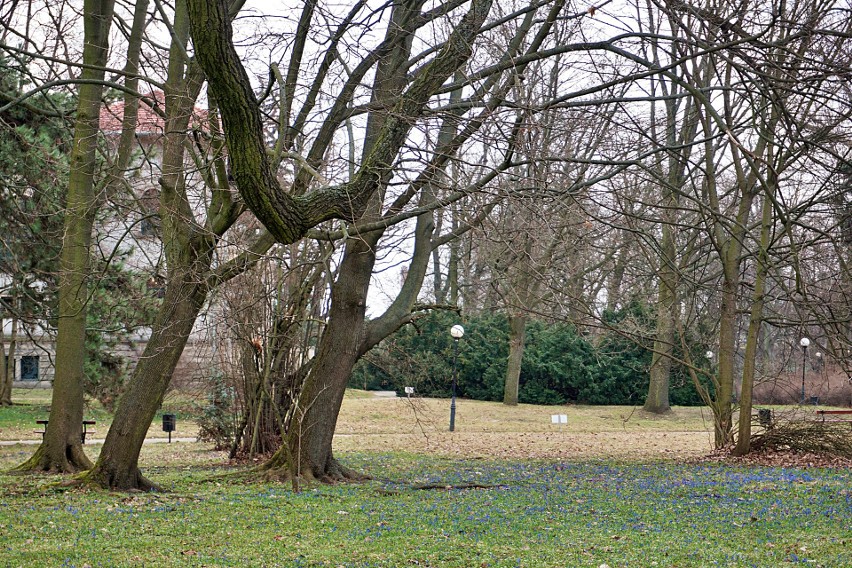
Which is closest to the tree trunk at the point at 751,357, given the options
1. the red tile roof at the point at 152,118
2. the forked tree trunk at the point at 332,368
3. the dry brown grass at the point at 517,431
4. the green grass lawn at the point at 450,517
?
the green grass lawn at the point at 450,517

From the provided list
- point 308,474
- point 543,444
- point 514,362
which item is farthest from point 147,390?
point 514,362

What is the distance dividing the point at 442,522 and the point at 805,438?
10.3 m

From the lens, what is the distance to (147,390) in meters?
11.1

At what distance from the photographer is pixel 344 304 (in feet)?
41.3

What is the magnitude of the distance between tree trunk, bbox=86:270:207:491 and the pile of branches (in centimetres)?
1097

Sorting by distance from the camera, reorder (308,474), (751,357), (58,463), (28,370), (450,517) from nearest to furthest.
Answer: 1. (450,517)
2. (308,474)
3. (58,463)
4. (751,357)
5. (28,370)

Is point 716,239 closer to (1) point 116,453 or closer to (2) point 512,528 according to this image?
(2) point 512,528

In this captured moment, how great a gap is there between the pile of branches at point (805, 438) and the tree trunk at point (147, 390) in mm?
10966

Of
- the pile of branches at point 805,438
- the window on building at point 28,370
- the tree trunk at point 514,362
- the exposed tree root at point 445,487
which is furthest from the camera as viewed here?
the window on building at point 28,370

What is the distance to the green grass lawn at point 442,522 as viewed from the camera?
23.0ft

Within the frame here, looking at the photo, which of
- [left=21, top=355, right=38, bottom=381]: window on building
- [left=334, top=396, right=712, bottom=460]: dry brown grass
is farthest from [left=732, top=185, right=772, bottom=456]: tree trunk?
[left=21, top=355, right=38, bottom=381]: window on building

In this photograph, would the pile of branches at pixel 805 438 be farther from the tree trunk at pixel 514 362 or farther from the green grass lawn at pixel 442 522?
the tree trunk at pixel 514 362

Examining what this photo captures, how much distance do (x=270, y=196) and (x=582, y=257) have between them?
1793cm

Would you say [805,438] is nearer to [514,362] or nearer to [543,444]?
[543,444]
